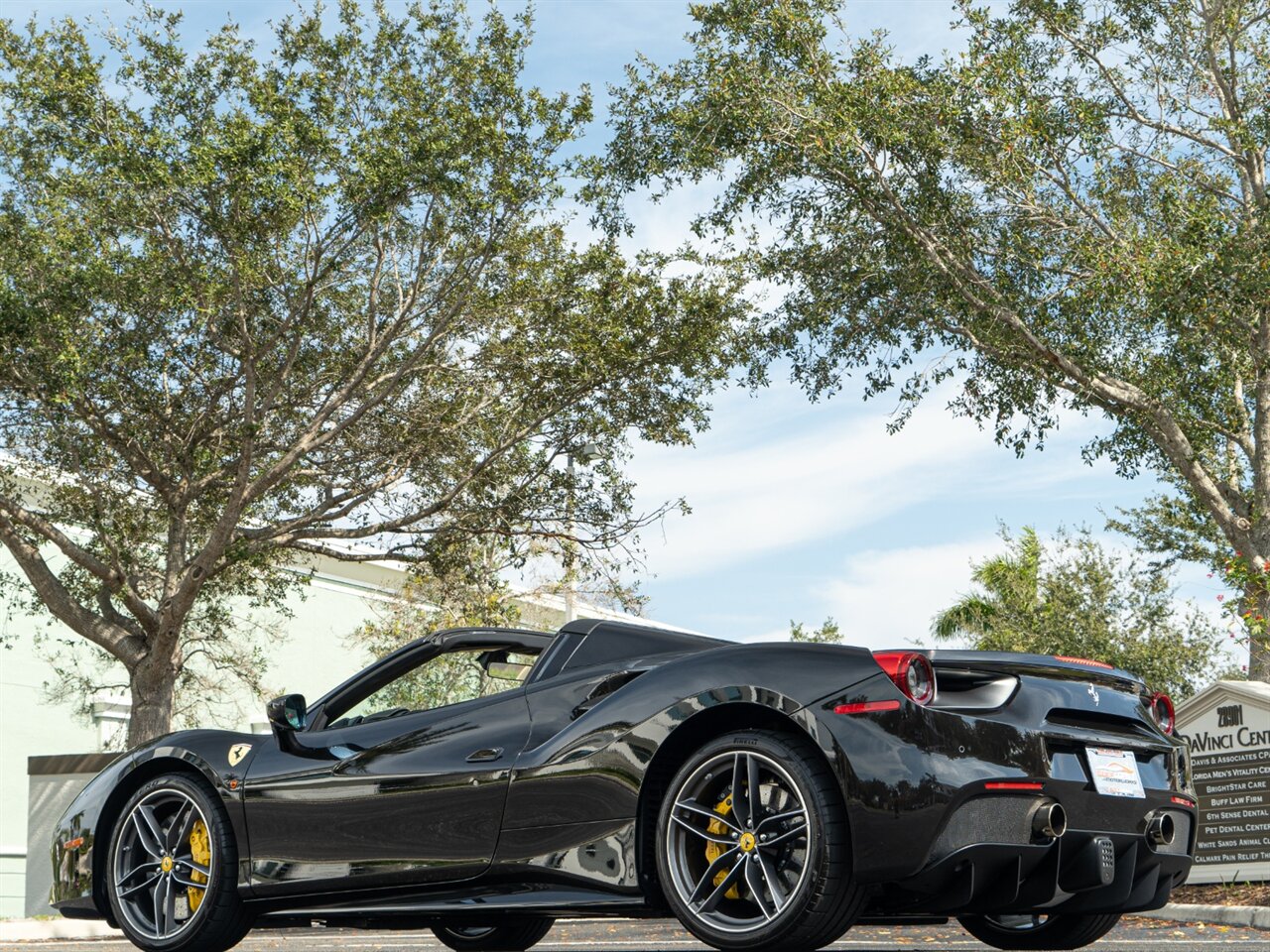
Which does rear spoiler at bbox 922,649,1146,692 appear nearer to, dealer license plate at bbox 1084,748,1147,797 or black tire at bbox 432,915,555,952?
dealer license plate at bbox 1084,748,1147,797

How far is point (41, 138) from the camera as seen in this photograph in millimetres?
16734

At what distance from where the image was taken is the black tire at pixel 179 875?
5.79m

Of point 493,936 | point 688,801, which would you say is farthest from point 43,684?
point 688,801

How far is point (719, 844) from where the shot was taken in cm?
458

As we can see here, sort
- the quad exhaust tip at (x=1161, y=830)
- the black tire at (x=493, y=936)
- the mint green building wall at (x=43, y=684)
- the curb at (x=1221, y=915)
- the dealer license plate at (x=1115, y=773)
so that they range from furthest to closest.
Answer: the mint green building wall at (x=43, y=684) < the curb at (x=1221, y=915) < the black tire at (x=493, y=936) < the quad exhaust tip at (x=1161, y=830) < the dealer license plate at (x=1115, y=773)

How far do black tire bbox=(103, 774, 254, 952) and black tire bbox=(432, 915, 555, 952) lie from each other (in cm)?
113

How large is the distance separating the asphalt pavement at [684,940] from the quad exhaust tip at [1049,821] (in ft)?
8.43

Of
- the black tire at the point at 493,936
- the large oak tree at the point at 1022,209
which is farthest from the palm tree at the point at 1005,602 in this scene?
the black tire at the point at 493,936

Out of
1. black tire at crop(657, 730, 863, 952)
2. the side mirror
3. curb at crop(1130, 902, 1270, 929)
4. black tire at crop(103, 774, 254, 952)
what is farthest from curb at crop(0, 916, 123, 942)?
black tire at crop(657, 730, 863, 952)

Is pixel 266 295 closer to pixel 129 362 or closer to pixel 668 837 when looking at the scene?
pixel 129 362

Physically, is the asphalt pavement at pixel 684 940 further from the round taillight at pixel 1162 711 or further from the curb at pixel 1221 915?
the round taillight at pixel 1162 711

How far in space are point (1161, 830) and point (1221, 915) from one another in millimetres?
7183

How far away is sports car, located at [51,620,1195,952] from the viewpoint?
427cm

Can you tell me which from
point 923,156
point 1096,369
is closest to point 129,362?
point 923,156
